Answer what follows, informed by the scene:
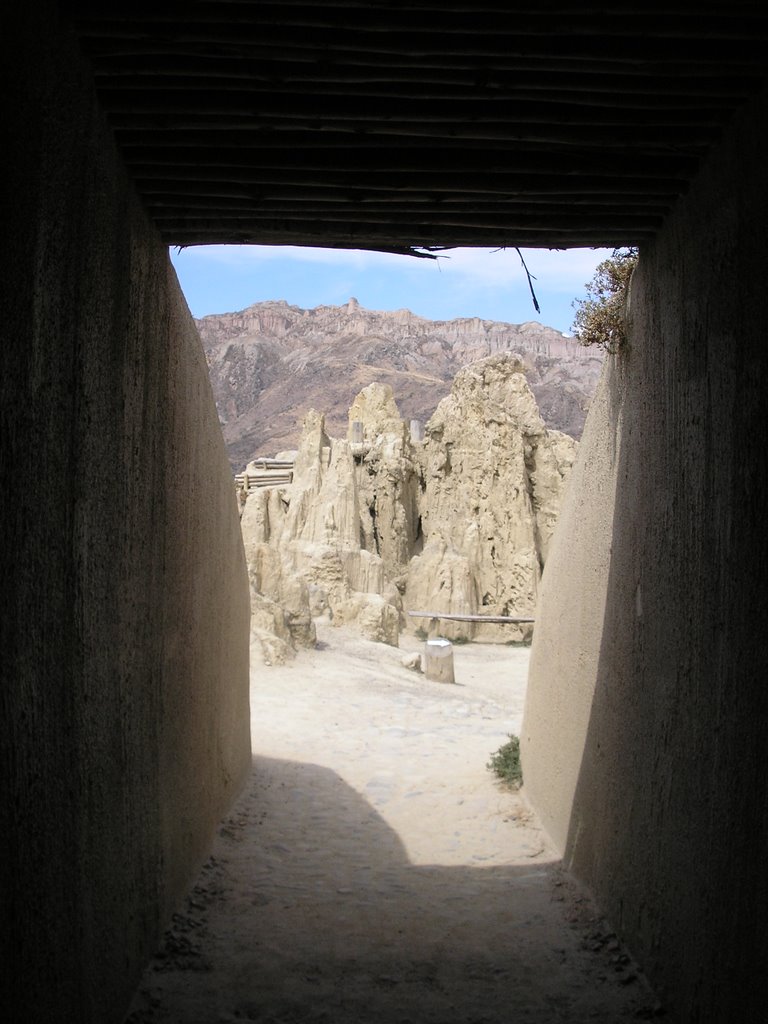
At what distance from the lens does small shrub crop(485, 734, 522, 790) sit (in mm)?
8633

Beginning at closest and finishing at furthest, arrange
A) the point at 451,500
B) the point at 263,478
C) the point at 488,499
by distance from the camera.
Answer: the point at 488,499
the point at 451,500
the point at 263,478

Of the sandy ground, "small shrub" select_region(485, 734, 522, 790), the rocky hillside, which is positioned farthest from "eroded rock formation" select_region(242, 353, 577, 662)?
the rocky hillside

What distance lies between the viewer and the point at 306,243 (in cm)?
489

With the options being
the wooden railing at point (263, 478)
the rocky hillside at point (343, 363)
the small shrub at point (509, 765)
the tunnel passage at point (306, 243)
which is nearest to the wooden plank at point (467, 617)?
the wooden railing at point (263, 478)

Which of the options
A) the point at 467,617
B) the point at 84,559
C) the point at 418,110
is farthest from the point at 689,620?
the point at 467,617

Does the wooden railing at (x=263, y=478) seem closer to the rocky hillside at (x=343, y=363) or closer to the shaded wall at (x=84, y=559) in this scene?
the shaded wall at (x=84, y=559)

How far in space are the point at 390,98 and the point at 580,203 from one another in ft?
4.10

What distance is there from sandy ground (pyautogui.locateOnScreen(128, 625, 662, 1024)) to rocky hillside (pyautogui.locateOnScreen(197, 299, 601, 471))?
213ft

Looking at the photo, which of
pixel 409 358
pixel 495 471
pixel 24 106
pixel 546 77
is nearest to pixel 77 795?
pixel 24 106

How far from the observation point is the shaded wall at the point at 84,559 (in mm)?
2578

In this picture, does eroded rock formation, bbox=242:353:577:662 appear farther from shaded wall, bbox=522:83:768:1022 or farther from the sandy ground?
shaded wall, bbox=522:83:768:1022

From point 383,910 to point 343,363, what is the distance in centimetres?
9345

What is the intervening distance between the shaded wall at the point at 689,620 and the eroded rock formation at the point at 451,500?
18261 millimetres

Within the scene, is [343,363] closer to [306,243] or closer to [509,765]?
[509,765]
